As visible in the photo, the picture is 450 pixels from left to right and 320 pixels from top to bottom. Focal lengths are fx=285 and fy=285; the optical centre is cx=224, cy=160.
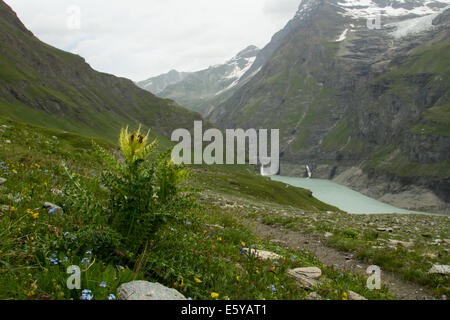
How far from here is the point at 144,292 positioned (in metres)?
3.25

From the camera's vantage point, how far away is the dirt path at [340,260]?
7.41 m

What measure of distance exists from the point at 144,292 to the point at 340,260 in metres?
8.37

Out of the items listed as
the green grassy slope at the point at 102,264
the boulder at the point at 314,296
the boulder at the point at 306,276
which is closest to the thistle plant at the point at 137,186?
the green grassy slope at the point at 102,264

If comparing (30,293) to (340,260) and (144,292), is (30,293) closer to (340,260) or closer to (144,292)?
(144,292)

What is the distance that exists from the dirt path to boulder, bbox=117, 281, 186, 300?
18.3 ft

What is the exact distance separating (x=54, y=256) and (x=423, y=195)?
213392 millimetres

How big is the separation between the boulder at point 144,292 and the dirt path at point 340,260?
5586mm

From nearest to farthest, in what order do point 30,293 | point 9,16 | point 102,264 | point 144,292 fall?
point 30,293 < point 144,292 < point 102,264 < point 9,16

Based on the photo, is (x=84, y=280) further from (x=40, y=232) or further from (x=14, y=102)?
(x=14, y=102)

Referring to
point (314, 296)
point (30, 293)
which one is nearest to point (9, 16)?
point (30, 293)

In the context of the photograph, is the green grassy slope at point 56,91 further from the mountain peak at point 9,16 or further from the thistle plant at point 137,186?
the thistle plant at point 137,186

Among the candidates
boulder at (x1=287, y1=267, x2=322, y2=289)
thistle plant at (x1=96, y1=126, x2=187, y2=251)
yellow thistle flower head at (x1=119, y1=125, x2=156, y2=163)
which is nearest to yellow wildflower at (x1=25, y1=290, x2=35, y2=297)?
thistle plant at (x1=96, y1=126, x2=187, y2=251)

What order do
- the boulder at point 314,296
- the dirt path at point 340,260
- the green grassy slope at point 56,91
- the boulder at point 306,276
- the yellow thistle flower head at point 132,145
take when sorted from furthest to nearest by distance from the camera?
the green grassy slope at point 56,91 → the dirt path at point 340,260 → the boulder at point 306,276 → the boulder at point 314,296 → the yellow thistle flower head at point 132,145
